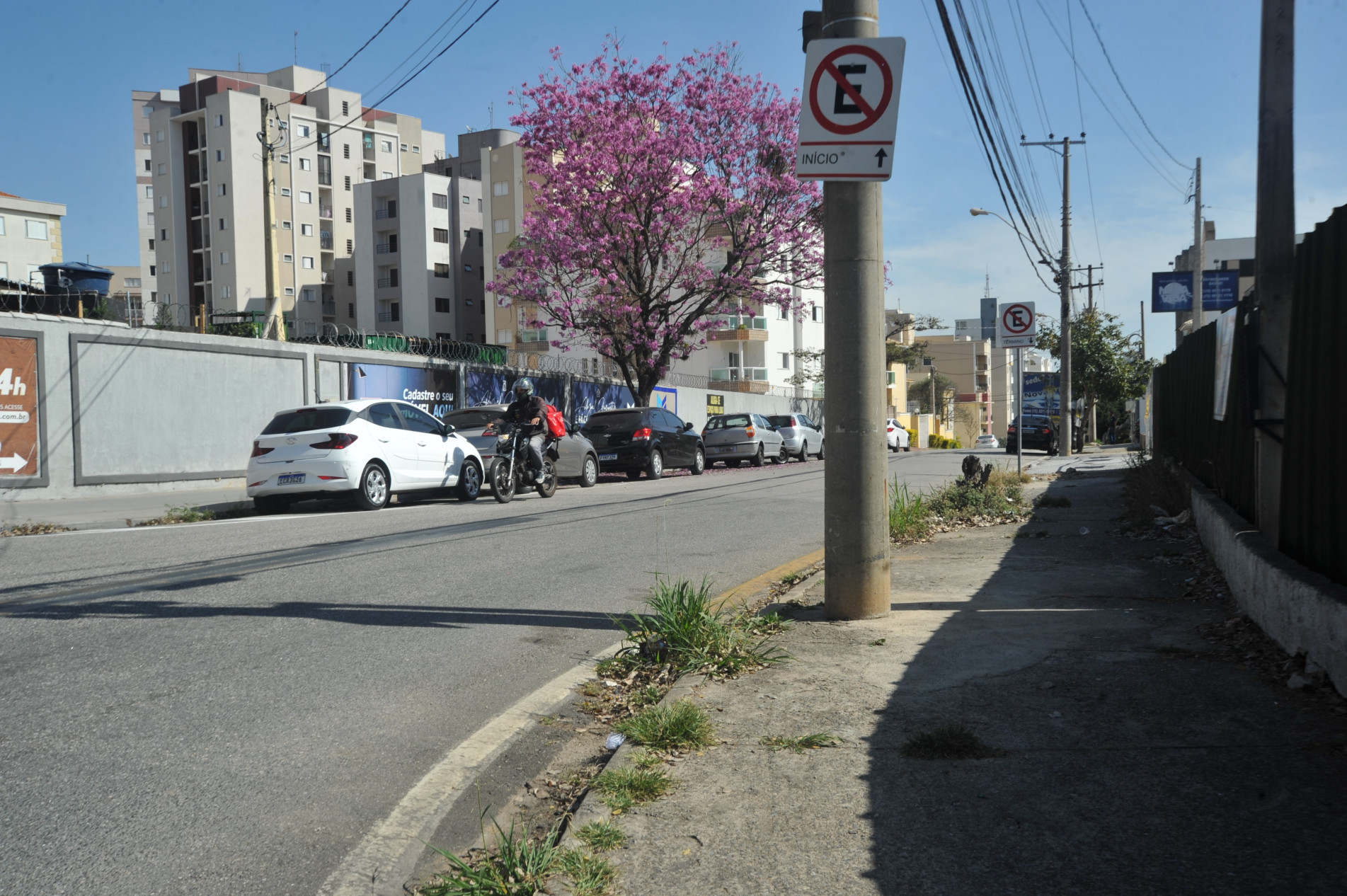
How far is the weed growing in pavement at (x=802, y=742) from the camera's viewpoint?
3.98 meters

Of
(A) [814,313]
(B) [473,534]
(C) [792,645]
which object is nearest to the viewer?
(C) [792,645]

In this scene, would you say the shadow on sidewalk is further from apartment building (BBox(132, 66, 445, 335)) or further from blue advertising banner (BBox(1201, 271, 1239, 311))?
apartment building (BBox(132, 66, 445, 335))

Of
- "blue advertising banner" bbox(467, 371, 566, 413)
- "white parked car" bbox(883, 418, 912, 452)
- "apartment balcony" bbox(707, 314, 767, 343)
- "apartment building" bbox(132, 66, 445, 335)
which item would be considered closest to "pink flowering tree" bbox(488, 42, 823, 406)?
"blue advertising banner" bbox(467, 371, 566, 413)

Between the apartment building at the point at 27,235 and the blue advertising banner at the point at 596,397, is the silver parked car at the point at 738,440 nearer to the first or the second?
the blue advertising banner at the point at 596,397

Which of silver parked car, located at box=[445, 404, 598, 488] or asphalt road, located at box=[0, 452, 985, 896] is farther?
silver parked car, located at box=[445, 404, 598, 488]

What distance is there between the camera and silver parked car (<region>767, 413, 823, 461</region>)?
1323 inches

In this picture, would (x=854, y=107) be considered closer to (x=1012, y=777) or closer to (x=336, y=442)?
(x=1012, y=777)

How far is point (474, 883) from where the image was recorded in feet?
9.38

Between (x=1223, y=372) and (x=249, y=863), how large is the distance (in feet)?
26.4

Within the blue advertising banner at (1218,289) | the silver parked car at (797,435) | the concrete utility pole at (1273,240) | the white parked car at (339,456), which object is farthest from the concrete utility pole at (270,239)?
the blue advertising banner at (1218,289)

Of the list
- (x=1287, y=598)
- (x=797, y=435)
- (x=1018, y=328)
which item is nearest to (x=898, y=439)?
(x=797, y=435)

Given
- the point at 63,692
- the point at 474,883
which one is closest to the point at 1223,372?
A: the point at 474,883

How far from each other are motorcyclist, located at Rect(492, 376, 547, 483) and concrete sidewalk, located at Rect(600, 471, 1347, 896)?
34.3 ft

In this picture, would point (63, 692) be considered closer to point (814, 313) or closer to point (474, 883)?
point (474, 883)
